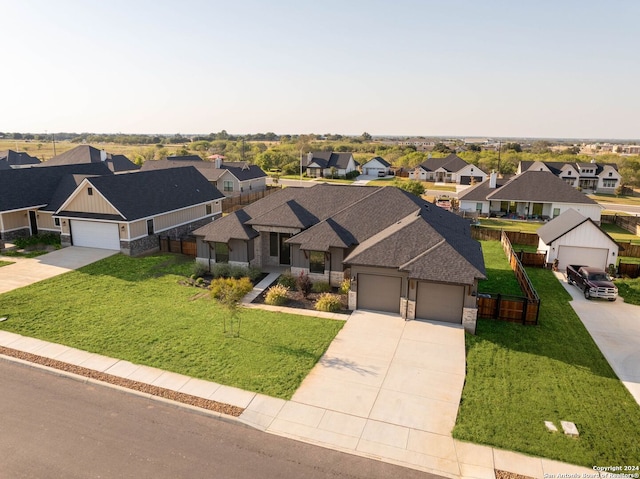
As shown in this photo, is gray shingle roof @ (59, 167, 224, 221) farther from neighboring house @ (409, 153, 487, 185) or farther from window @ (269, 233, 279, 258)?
neighboring house @ (409, 153, 487, 185)

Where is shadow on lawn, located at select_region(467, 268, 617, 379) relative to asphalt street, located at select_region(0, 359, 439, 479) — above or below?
above

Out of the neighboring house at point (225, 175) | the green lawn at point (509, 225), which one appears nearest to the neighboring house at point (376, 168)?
the neighboring house at point (225, 175)

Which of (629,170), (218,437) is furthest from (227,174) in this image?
(629,170)

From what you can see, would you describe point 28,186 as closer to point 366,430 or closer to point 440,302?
point 440,302

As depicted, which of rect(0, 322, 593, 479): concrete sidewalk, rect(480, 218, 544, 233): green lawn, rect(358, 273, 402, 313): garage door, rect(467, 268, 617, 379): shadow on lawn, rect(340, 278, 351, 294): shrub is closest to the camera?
rect(0, 322, 593, 479): concrete sidewalk

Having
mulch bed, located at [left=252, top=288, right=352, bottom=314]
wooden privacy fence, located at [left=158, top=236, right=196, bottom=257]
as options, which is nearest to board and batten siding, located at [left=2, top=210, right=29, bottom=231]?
wooden privacy fence, located at [left=158, top=236, right=196, bottom=257]
